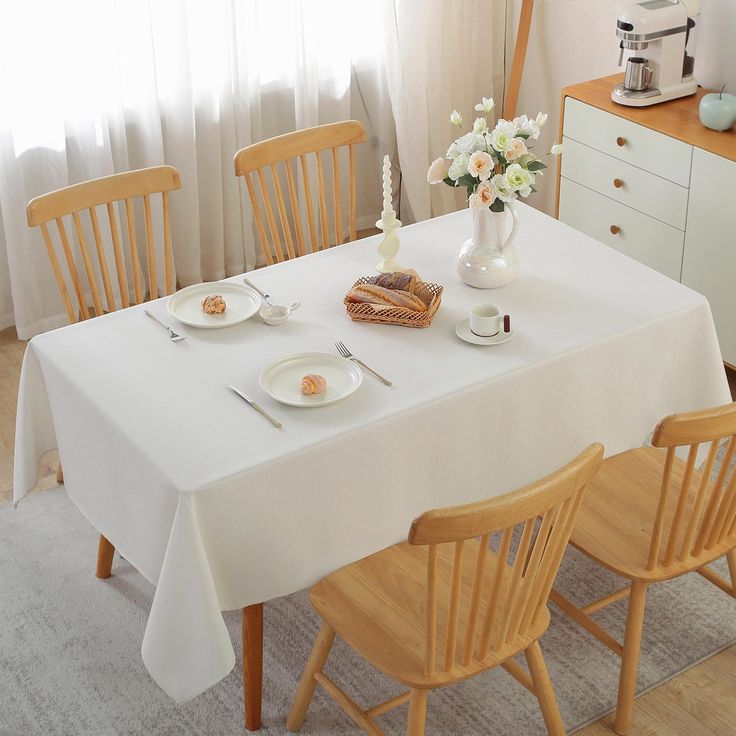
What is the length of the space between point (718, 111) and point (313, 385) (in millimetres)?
1843

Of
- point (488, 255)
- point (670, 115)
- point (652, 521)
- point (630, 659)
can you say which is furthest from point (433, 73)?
point (630, 659)

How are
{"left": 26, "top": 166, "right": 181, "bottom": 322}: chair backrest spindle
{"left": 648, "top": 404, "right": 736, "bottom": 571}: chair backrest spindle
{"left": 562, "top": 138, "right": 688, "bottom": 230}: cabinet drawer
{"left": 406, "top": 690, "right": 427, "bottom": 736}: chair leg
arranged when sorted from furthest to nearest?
{"left": 562, "top": 138, "right": 688, "bottom": 230}: cabinet drawer
{"left": 26, "top": 166, "right": 181, "bottom": 322}: chair backrest spindle
{"left": 406, "top": 690, "right": 427, "bottom": 736}: chair leg
{"left": 648, "top": 404, "right": 736, "bottom": 571}: chair backrest spindle

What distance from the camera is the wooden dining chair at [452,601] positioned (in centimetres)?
175

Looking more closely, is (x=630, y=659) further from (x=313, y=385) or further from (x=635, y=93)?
(x=635, y=93)

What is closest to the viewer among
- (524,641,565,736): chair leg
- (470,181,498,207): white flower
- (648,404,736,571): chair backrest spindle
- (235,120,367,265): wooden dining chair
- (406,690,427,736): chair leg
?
(648,404,736,571): chair backrest spindle

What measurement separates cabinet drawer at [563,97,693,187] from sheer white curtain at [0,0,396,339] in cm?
92

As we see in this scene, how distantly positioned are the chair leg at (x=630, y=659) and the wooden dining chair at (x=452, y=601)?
0.18m

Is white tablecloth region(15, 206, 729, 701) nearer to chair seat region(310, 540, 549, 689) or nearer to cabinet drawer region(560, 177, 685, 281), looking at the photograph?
chair seat region(310, 540, 549, 689)

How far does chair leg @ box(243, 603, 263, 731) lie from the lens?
2.25 metres

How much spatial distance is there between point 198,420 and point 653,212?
1969 millimetres

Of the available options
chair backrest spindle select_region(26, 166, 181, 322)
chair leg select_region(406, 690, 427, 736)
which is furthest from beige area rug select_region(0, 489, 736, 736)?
chair backrest spindle select_region(26, 166, 181, 322)

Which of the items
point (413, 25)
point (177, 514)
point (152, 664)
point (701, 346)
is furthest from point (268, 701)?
point (413, 25)

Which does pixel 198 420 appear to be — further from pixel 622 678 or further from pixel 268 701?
pixel 622 678

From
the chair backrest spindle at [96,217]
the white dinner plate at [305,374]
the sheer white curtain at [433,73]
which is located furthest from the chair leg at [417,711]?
the sheer white curtain at [433,73]
